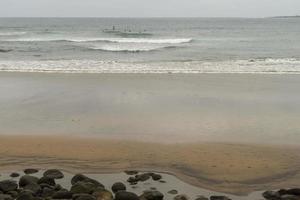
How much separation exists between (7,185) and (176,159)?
8.96 feet

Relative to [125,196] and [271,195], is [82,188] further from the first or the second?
[271,195]

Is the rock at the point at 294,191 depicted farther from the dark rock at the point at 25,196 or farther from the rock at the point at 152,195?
the dark rock at the point at 25,196

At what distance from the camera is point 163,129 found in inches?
385

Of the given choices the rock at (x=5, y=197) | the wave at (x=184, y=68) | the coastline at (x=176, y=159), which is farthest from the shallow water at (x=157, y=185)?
the wave at (x=184, y=68)

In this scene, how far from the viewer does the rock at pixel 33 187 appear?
6114mm

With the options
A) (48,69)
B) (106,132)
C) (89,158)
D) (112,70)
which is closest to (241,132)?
(106,132)

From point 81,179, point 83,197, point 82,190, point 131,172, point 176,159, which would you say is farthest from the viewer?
point 176,159

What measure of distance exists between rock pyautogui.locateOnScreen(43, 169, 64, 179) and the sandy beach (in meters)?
0.44

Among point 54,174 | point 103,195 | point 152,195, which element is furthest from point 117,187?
point 54,174

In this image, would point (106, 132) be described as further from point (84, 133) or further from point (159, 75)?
point (159, 75)

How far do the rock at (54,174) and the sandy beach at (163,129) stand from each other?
436 millimetres

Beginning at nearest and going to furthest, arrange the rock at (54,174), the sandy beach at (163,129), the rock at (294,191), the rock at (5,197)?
the rock at (5,197) → the rock at (294,191) → the rock at (54,174) → the sandy beach at (163,129)

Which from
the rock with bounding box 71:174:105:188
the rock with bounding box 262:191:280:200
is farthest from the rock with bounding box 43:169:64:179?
the rock with bounding box 262:191:280:200

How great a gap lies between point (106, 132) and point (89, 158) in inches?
66.7
